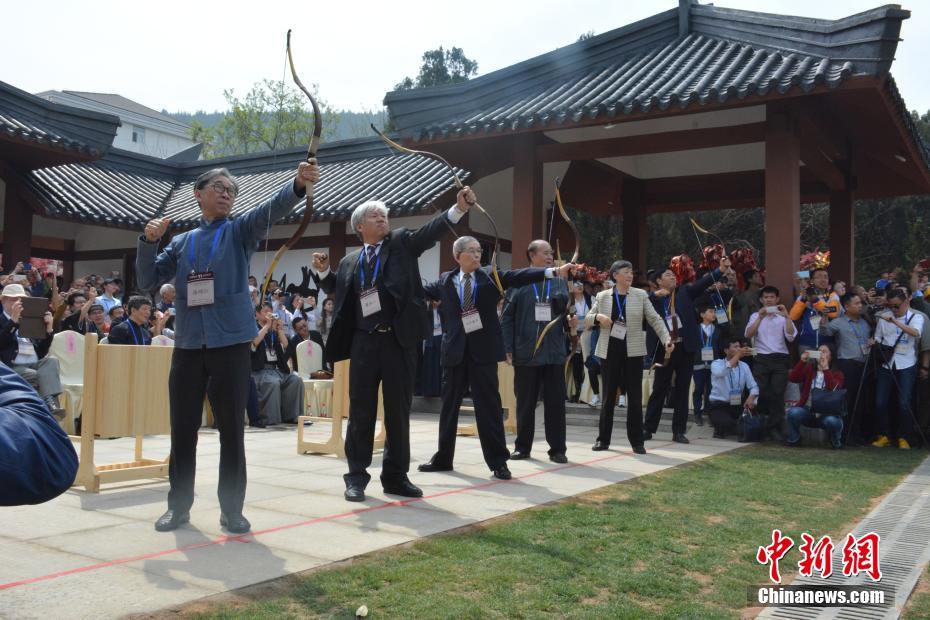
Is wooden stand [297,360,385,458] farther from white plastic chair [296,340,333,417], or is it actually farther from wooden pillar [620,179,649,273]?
wooden pillar [620,179,649,273]

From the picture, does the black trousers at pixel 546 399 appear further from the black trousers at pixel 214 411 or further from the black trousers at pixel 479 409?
the black trousers at pixel 214 411

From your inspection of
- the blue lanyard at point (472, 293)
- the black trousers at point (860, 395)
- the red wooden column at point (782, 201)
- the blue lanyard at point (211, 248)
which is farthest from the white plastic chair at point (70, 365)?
the black trousers at point (860, 395)

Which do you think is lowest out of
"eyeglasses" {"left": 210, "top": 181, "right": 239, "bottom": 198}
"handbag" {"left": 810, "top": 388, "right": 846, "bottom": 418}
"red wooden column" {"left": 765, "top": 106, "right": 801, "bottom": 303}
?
"handbag" {"left": 810, "top": 388, "right": 846, "bottom": 418}

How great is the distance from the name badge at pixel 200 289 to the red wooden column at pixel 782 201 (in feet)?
22.7

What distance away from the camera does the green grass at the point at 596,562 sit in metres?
3.02

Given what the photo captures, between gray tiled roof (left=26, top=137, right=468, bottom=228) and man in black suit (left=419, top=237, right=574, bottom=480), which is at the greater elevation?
gray tiled roof (left=26, top=137, right=468, bottom=228)

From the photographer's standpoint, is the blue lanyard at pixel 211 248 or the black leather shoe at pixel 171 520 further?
the blue lanyard at pixel 211 248

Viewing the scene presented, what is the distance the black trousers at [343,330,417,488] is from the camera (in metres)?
5.13

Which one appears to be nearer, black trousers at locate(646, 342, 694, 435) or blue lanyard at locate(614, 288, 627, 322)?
blue lanyard at locate(614, 288, 627, 322)

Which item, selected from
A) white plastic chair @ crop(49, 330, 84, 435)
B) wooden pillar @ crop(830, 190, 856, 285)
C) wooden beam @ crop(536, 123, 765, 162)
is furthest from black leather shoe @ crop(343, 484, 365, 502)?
wooden pillar @ crop(830, 190, 856, 285)

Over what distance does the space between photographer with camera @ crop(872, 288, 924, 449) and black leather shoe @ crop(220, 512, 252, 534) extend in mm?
7060

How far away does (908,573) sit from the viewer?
3.63 meters

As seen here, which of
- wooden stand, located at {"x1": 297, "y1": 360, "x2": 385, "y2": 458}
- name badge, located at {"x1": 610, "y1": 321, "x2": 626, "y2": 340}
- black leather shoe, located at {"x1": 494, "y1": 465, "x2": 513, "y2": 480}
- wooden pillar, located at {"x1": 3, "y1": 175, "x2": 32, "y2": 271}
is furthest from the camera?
wooden pillar, located at {"x1": 3, "y1": 175, "x2": 32, "y2": 271}

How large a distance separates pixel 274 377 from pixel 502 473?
4989 millimetres
